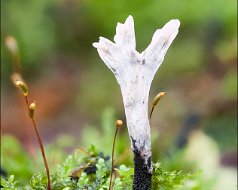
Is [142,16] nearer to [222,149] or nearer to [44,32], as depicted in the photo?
[44,32]

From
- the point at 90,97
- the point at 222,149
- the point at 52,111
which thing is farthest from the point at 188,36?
the point at 222,149

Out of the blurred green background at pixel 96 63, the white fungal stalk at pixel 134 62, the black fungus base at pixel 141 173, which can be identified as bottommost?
the black fungus base at pixel 141 173

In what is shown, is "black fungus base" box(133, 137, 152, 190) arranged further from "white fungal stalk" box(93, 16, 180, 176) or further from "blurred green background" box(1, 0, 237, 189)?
"blurred green background" box(1, 0, 237, 189)

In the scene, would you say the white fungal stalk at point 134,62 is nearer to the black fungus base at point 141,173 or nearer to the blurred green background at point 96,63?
the black fungus base at point 141,173

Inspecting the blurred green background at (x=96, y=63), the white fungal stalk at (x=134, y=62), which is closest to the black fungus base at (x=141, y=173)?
the white fungal stalk at (x=134, y=62)

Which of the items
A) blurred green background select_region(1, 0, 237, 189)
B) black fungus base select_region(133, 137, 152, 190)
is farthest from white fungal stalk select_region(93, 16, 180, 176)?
blurred green background select_region(1, 0, 237, 189)

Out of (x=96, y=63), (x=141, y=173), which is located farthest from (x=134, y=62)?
(x=96, y=63)
